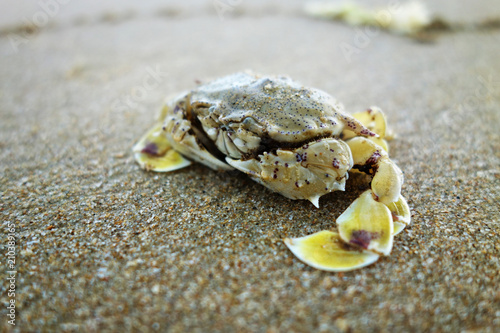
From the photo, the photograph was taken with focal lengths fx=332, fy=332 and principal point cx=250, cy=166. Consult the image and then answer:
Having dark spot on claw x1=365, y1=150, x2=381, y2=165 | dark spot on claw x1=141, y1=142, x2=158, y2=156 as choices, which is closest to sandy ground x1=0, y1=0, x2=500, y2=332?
dark spot on claw x1=141, y1=142, x2=158, y2=156

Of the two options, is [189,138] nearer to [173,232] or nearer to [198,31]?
[173,232]

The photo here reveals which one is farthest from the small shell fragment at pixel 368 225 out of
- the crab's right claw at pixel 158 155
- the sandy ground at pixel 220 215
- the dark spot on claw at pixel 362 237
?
the crab's right claw at pixel 158 155

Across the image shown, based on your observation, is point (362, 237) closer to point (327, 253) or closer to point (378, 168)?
point (327, 253)

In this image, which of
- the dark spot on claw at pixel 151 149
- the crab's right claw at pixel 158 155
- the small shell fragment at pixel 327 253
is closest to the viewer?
the small shell fragment at pixel 327 253

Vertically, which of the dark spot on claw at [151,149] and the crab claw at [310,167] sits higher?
the crab claw at [310,167]

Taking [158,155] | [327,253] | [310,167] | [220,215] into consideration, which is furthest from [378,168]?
[158,155]

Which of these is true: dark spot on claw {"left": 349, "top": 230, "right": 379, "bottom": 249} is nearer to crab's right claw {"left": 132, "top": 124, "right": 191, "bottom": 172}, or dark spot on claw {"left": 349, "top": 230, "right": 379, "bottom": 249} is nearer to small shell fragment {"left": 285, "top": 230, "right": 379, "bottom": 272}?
small shell fragment {"left": 285, "top": 230, "right": 379, "bottom": 272}

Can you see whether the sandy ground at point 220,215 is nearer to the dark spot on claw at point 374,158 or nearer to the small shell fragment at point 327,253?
the small shell fragment at point 327,253

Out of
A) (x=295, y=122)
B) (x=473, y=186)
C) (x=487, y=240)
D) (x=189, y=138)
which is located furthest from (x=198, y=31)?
(x=487, y=240)
